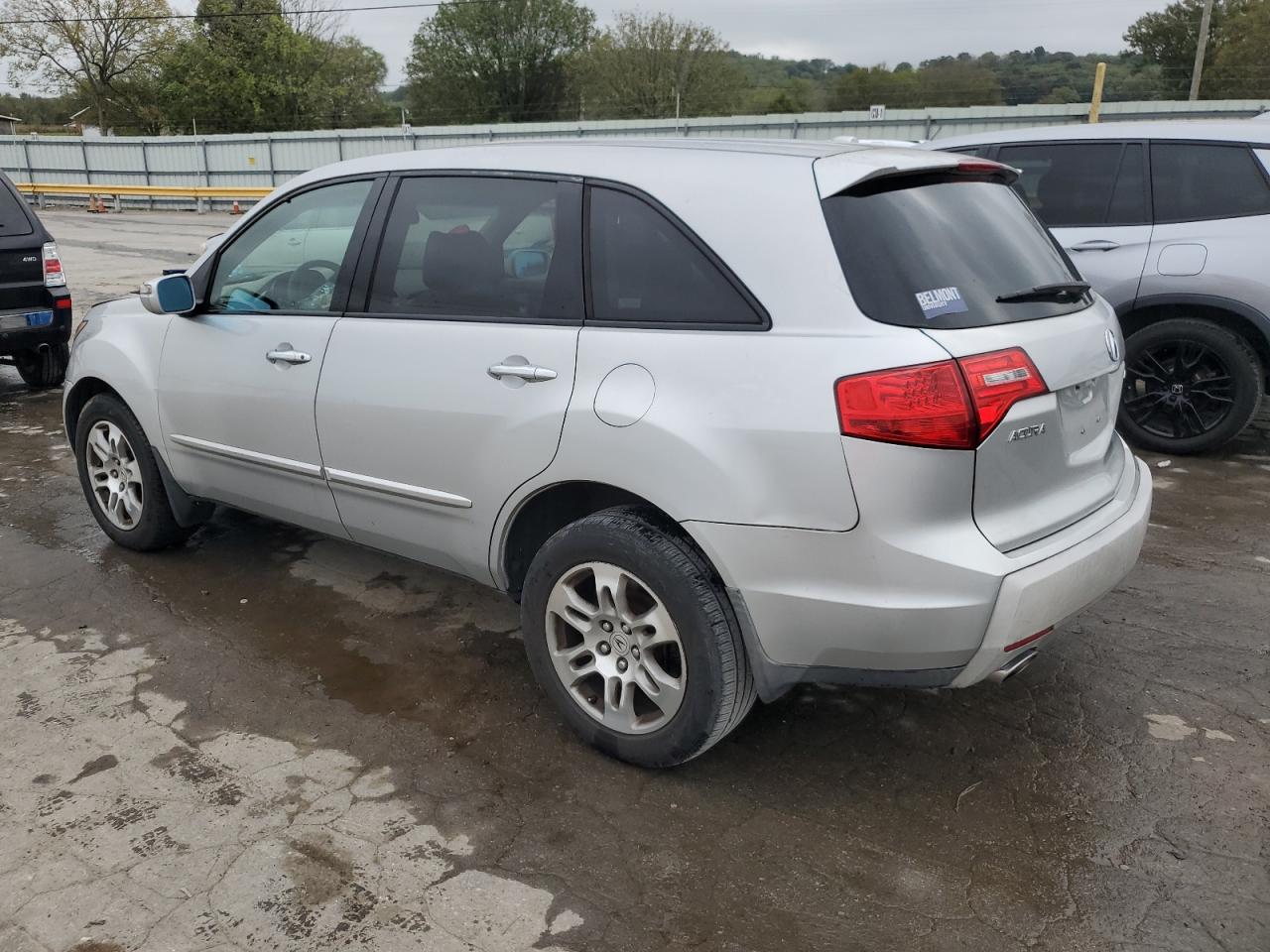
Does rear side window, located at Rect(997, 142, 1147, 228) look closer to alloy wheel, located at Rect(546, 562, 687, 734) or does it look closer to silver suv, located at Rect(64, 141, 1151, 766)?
silver suv, located at Rect(64, 141, 1151, 766)

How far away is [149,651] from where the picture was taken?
3.83 meters

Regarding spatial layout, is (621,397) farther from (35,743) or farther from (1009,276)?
(35,743)

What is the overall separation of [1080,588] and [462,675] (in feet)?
6.71

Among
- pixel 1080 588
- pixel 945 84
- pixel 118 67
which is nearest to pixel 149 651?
pixel 1080 588

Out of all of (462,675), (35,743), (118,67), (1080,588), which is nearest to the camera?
(1080,588)

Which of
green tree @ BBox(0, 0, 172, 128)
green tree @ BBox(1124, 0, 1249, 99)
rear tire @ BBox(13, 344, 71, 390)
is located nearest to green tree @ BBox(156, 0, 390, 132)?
green tree @ BBox(0, 0, 172, 128)

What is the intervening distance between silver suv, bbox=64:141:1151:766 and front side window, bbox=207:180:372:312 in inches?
1.4

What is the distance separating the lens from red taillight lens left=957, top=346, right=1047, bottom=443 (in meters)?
2.50

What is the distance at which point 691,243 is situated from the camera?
282cm

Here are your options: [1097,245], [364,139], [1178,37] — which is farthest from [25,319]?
[1178,37]

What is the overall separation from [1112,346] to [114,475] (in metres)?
4.14

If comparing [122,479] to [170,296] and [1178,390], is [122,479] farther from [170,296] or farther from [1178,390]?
[1178,390]

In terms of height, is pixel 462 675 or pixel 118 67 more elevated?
pixel 118 67

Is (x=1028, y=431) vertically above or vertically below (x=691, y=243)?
below
